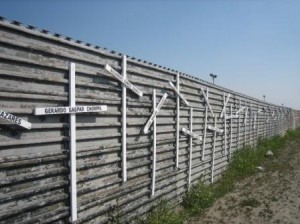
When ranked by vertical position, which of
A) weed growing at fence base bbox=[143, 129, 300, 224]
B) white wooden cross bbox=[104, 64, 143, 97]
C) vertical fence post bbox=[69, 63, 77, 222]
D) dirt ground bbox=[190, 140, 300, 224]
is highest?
white wooden cross bbox=[104, 64, 143, 97]

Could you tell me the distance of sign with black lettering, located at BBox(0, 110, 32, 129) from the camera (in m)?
3.56

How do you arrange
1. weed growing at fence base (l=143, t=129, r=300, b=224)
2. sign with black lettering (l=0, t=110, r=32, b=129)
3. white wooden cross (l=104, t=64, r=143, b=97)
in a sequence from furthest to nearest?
weed growing at fence base (l=143, t=129, r=300, b=224) → white wooden cross (l=104, t=64, r=143, b=97) → sign with black lettering (l=0, t=110, r=32, b=129)

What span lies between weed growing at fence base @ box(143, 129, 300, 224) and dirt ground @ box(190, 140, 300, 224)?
0.22 m

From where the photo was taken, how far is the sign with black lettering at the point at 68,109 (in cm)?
400

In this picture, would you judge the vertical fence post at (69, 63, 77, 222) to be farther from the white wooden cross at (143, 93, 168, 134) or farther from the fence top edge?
the white wooden cross at (143, 93, 168, 134)

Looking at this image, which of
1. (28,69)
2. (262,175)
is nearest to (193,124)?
(262,175)

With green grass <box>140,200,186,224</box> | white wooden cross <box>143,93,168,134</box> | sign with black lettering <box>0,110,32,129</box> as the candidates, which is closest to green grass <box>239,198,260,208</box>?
green grass <box>140,200,186,224</box>

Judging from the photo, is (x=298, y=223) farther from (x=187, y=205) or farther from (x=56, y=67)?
(x=56, y=67)

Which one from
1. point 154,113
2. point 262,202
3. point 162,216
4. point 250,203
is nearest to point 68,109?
point 154,113

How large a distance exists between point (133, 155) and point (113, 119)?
913 millimetres

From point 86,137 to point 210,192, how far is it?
4702 millimetres

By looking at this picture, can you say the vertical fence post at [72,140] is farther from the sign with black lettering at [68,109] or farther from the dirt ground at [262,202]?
the dirt ground at [262,202]

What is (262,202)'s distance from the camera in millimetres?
8328

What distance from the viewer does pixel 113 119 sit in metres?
5.43
